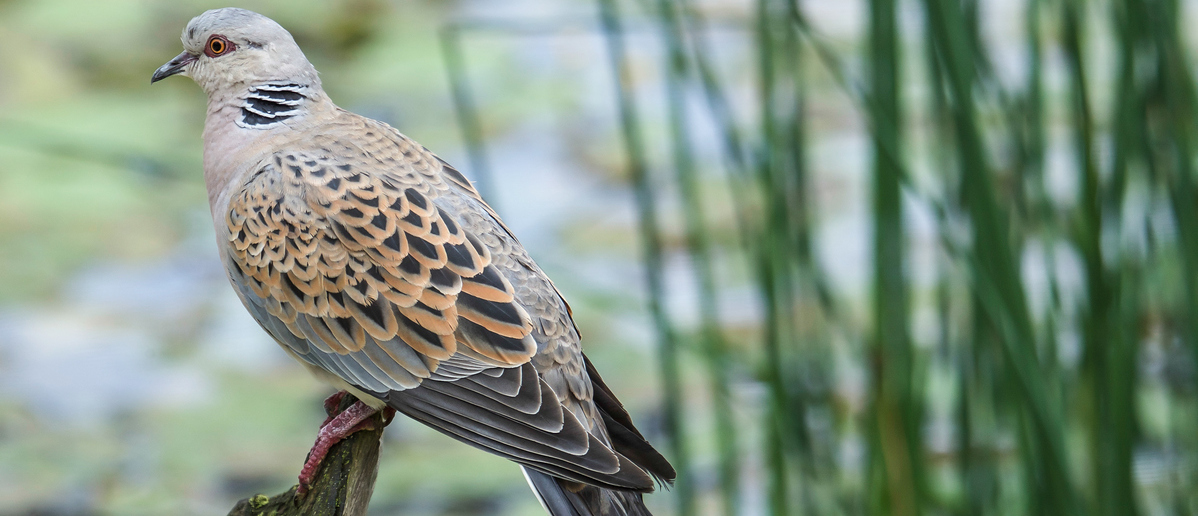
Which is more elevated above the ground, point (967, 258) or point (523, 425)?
point (967, 258)

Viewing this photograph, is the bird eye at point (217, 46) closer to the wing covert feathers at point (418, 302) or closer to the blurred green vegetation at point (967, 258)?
the wing covert feathers at point (418, 302)

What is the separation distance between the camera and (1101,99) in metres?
5.56

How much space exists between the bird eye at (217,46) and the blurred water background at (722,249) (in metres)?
0.31

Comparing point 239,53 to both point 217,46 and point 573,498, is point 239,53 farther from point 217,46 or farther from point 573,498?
point 573,498

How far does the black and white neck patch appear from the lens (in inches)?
95.4

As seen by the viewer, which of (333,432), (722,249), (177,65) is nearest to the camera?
(333,432)

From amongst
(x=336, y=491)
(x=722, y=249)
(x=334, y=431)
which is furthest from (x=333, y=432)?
(x=722, y=249)

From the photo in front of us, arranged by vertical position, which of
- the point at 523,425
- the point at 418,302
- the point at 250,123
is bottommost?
the point at 523,425

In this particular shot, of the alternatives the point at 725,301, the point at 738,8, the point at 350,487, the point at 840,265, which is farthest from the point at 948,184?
the point at 738,8

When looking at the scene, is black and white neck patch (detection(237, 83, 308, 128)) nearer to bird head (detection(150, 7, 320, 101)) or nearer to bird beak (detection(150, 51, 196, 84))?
bird head (detection(150, 7, 320, 101))

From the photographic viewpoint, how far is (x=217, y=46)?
2.47 metres

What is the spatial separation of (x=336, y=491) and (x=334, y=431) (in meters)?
0.12

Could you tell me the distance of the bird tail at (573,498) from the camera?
2.02 meters

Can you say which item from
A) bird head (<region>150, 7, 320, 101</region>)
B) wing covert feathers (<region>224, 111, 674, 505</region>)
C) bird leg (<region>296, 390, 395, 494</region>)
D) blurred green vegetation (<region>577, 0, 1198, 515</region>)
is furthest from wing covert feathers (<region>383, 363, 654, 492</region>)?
bird head (<region>150, 7, 320, 101</region>)
